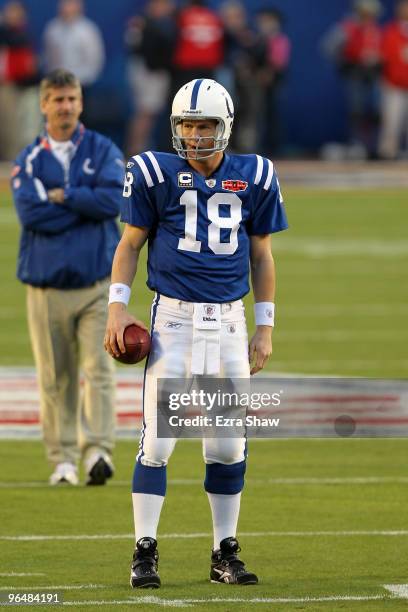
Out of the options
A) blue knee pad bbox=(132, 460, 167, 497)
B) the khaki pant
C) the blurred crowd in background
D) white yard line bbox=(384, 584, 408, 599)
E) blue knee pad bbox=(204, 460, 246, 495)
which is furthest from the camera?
the blurred crowd in background

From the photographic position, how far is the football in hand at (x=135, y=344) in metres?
6.75

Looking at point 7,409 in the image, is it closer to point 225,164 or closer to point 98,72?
point 225,164

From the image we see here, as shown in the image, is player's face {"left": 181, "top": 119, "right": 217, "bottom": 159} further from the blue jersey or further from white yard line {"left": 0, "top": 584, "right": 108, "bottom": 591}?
white yard line {"left": 0, "top": 584, "right": 108, "bottom": 591}

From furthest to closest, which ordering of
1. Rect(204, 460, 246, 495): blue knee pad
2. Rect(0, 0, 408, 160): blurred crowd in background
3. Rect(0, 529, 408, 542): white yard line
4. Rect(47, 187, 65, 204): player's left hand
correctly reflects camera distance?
Rect(0, 0, 408, 160): blurred crowd in background < Rect(47, 187, 65, 204): player's left hand < Rect(0, 529, 408, 542): white yard line < Rect(204, 460, 246, 495): blue knee pad

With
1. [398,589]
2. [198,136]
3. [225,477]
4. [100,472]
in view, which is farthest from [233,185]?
[100,472]

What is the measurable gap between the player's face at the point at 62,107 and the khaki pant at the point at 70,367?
31.0 inches

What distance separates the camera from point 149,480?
6.77 m

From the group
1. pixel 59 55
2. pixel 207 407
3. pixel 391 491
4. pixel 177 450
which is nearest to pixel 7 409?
pixel 177 450

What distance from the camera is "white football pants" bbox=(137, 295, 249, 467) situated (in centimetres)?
679

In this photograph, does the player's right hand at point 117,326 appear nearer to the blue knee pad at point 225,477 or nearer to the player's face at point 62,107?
the blue knee pad at point 225,477

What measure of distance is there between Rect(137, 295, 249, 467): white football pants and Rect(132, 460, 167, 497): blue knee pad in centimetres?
2

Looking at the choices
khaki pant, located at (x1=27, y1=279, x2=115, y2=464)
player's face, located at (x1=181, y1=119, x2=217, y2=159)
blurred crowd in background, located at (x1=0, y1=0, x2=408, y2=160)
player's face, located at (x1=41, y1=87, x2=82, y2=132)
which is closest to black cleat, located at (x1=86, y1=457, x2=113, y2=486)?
khaki pant, located at (x1=27, y1=279, x2=115, y2=464)

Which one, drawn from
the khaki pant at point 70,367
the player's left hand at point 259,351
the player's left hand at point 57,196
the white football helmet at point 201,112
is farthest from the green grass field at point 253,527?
the white football helmet at point 201,112

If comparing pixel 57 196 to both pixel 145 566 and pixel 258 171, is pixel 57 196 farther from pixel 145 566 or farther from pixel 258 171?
pixel 145 566
